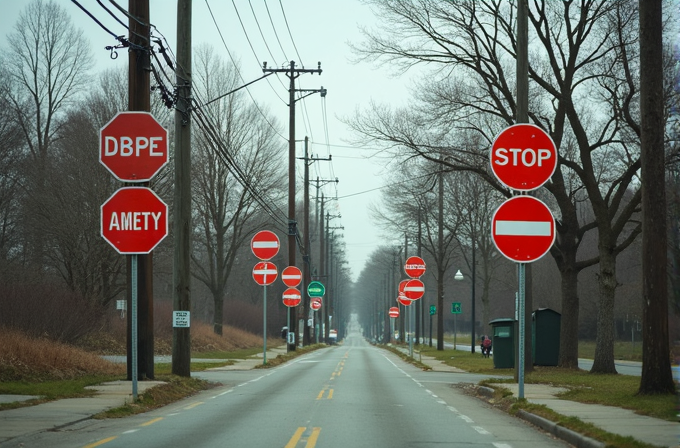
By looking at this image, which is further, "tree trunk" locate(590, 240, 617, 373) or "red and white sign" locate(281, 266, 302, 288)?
"red and white sign" locate(281, 266, 302, 288)

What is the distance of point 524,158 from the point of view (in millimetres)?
13805

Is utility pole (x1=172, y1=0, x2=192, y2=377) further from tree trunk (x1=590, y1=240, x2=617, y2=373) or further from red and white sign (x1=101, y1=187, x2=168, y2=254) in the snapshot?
tree trunk (x1=590, y1=240, x2=617, y2=373)

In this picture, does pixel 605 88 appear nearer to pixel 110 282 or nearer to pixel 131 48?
pixel 131 48

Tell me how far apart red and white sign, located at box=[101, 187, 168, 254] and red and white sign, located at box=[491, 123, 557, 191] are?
5435 millimetres

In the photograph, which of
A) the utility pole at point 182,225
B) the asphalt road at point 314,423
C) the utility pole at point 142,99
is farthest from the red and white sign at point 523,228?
the utility pole at point 182,225

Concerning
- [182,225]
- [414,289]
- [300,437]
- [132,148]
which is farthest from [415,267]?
[300,437]

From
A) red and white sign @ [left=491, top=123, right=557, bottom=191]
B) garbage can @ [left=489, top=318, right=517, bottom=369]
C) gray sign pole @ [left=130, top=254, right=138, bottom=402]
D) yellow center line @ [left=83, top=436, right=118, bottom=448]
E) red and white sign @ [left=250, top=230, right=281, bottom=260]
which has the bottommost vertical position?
garbage can @ [left=489, top=318, right=517, bottom=369]

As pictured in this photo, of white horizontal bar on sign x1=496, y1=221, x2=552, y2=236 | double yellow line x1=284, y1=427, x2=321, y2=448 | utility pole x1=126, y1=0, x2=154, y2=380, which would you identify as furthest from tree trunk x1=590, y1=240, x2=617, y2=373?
double yellow line x1=284, y1=427, x2=321, y2=448

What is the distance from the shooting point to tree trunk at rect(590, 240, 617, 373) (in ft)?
86.4

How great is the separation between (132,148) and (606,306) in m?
16.6

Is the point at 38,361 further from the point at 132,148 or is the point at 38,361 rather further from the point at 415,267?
the point at 415,267

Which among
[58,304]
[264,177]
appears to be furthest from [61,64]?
[58,304]

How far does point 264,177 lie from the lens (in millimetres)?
50000

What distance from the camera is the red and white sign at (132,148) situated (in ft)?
48.8
